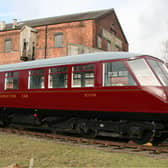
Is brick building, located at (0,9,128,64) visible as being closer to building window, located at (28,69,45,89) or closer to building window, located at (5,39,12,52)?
building window, located at (5,39,12,52)

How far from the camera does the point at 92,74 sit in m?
10.3

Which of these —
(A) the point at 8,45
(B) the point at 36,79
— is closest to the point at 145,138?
(B) the point at 36,79

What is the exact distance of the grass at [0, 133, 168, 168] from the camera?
6.93 m

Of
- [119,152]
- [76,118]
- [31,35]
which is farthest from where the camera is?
[31,35]

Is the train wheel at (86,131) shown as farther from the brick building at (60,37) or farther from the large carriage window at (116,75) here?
the brick building at (60,37)

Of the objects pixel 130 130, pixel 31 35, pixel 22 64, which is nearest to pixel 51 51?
pixel 31 35

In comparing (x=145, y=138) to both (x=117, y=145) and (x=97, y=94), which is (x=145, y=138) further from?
(x=97, y=94)

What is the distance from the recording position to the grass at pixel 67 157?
22.7 feet

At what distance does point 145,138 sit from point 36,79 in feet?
18.2

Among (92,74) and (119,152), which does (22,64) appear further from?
(119,152)

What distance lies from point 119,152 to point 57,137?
11.3 ft

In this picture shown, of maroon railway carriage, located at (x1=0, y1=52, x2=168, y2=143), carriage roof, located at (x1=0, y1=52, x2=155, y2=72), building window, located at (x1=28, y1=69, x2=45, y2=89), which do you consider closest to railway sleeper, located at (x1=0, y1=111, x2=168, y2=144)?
maroon railway carriage, located at (x1=0, y1=52, x2=168, y2=143)

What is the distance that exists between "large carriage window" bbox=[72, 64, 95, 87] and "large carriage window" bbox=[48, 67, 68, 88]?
470 mm

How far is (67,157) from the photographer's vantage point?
25.4ft
